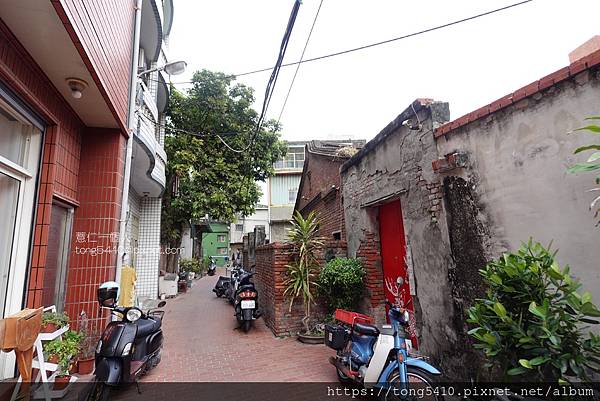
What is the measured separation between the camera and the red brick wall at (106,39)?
2.37 m

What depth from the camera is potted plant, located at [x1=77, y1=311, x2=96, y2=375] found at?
3660 millimetres

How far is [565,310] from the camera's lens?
1.85 meters

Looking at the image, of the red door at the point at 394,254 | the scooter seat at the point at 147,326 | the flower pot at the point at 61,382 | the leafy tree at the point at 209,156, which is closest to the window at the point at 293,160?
A: the leafy tree at the point at 209,156

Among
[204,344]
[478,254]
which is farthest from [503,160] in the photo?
[204,344]

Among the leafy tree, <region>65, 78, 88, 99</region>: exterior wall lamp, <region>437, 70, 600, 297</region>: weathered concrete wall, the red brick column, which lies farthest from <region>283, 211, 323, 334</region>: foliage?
the leafy tree

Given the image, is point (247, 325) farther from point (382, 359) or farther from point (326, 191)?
point (326, 191)

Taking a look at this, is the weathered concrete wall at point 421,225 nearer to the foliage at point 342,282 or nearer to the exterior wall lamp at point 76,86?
the foliage at point 342,282

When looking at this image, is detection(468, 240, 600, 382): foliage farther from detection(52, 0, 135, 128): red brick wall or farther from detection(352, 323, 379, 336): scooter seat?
detection(52, 0, 135, 128): red brick wall

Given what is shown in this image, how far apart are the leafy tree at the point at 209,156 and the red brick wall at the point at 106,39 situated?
5941 mm

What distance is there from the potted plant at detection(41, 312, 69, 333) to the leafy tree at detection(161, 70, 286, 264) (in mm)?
7042

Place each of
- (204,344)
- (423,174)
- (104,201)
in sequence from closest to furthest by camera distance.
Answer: (423,174)
(104,201)
(204,344)

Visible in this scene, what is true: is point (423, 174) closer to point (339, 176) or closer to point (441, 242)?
point (441, 242)

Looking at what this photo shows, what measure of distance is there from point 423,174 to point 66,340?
14.7 feet

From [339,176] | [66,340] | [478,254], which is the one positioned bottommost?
[66,340]
